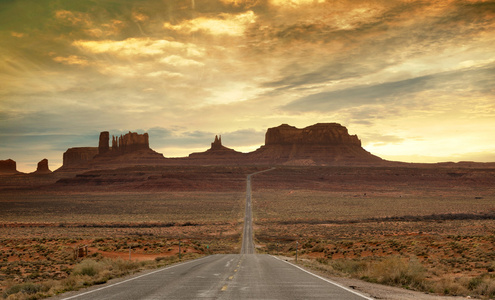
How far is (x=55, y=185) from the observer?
15262 cm

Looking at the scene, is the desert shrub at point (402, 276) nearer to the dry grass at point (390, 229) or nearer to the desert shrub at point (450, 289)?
the dry grass at point (390, 229)

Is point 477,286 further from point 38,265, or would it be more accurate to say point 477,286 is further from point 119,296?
point 38,265

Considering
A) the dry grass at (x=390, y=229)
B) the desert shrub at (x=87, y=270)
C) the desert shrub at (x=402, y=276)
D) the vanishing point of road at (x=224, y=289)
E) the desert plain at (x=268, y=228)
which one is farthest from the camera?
the desert plain at (x=268, y=228)

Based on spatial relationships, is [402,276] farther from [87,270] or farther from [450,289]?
[87,270]

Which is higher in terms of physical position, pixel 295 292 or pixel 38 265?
pixel 295 292

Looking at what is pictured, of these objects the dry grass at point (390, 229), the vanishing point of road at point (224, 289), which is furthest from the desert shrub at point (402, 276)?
the vanishing point of road at point (224, 289)

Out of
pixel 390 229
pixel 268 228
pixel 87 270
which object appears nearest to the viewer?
pixel 87 270

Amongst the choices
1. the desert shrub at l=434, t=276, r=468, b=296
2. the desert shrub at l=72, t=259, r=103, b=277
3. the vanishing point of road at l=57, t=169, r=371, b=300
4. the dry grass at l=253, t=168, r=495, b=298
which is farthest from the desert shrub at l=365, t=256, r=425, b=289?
the desert shrub at l=72, t=259, r=103, b=277

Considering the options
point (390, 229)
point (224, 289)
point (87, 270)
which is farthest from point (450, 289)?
point (390, 229)

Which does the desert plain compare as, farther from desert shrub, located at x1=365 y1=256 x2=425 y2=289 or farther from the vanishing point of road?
the vanishing point of road

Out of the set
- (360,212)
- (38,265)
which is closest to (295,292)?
(38,265)

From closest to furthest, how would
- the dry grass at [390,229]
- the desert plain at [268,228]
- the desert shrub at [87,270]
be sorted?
1. the dry grass at [390,229]
2. the desert shrub at [87,270]
3. the desert plain at [268,228]

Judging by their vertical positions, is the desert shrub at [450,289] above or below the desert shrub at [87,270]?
above

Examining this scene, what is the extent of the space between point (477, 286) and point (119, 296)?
35.9 feet
